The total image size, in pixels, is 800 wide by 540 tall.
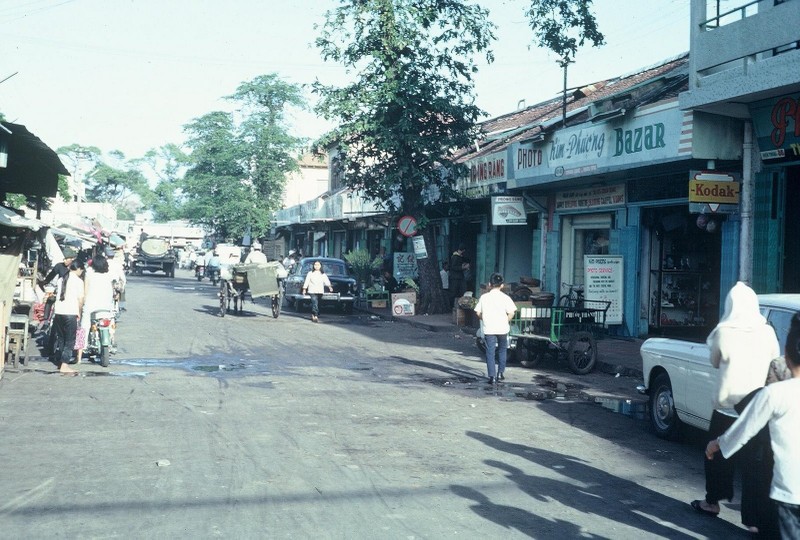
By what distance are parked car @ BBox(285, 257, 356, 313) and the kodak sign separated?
1412 cm

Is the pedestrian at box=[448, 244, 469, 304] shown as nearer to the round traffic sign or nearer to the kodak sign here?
the round traffic sign

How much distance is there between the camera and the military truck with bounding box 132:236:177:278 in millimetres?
48531

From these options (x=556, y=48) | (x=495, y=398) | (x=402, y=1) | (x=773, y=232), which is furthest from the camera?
(x=402, y=1)

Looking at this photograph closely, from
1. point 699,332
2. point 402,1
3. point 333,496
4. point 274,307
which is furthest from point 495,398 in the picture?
point 402,1

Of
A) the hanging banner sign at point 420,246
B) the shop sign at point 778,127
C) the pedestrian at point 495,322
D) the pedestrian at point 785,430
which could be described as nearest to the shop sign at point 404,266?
the hanging banner sign at point 420,246

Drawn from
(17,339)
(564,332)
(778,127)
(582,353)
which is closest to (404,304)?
(564,332)

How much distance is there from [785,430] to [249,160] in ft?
177

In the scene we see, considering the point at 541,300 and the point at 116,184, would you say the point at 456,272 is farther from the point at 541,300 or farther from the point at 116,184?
the point at 116,184

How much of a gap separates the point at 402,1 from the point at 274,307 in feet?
31.3

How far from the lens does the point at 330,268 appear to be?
2775 centimetres

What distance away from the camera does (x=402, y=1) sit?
23672mm

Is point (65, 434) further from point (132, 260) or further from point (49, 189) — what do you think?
point (132, 260)

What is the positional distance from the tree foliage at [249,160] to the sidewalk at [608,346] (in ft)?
99.2

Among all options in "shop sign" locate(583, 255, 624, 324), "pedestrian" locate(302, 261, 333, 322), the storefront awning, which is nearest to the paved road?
the storefront awning
